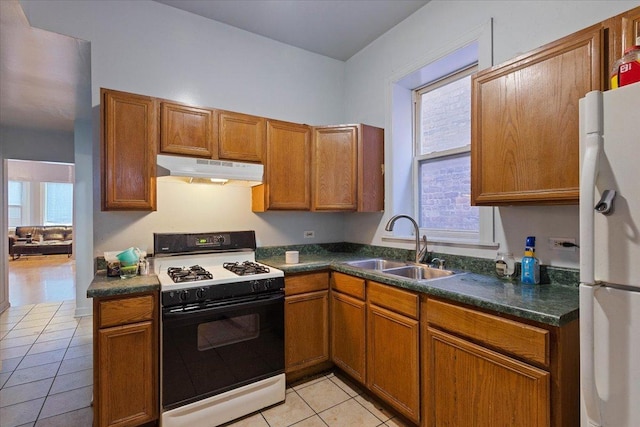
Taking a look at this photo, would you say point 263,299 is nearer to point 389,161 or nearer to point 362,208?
point 362,208

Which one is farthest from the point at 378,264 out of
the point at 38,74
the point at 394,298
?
the point at 38,74

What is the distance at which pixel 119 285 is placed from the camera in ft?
5.76

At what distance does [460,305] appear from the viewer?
60.9 inches

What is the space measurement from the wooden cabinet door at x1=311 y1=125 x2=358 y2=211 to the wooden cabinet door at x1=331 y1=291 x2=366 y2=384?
804mm

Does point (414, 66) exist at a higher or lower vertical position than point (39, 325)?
higher

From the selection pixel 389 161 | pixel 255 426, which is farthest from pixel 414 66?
pixel 255 426

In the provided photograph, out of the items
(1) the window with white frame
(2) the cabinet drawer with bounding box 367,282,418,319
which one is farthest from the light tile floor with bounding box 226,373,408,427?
(1) the window with white frame

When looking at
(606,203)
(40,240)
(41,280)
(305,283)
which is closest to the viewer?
(606,203)

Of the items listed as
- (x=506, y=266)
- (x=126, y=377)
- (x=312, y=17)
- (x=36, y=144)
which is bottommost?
(x=126, y=377)

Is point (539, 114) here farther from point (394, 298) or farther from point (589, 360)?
point (394, 298)

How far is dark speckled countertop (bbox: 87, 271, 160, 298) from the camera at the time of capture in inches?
65.8

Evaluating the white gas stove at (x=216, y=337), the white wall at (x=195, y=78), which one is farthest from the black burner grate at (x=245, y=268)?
the white wall at (x=195, y=78)

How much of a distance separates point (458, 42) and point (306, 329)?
2382 mm

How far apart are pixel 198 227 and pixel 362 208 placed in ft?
4.61
